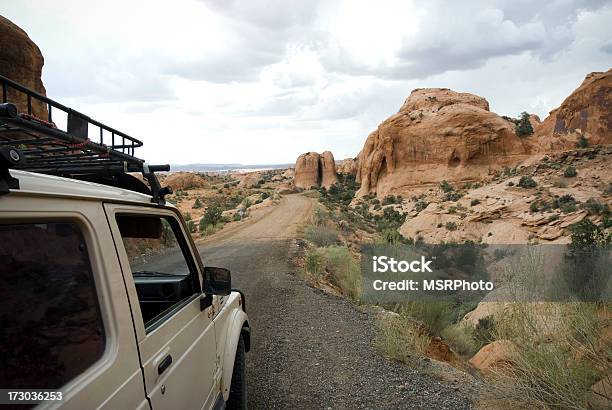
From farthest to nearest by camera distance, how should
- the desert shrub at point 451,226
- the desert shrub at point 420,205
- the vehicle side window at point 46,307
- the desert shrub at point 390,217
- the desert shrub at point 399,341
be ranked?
1. the desert shrub at point 420,205
2. the desert shrub at point 390,217
3. the desert shrub at point 451,226
4. the desert shrub at point 399,341
5. the vehicle side window at point 46,307

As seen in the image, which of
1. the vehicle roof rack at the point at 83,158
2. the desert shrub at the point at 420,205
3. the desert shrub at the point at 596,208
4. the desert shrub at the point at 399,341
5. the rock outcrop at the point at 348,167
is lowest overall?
the desert shrub at the point at 420,205

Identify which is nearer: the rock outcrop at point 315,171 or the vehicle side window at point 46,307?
the vehicle side window at point 46,307

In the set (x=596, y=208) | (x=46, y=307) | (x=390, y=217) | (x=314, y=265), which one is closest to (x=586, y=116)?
(x=390, y=217)

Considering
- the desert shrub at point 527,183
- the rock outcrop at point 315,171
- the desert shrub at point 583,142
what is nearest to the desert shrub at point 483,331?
the desert shrub at point 527,183

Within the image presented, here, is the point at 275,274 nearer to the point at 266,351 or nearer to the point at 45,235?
the point at 266,351

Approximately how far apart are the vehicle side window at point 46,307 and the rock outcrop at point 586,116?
4380cm

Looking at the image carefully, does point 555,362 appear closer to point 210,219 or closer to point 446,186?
point 210,219

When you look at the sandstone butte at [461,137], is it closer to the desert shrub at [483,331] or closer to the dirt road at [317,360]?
the desert shrub at [483,331]

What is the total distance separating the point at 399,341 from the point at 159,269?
332 centimetres

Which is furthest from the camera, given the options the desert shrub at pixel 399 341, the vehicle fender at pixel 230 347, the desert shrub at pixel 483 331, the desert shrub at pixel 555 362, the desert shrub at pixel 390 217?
the desert shrub at pixel 390 217

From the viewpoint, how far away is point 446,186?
140 ft

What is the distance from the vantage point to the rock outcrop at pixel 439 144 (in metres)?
Answer: 44.1

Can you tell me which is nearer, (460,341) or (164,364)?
(164,364)

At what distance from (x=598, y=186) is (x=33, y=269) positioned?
29027 millimetres
